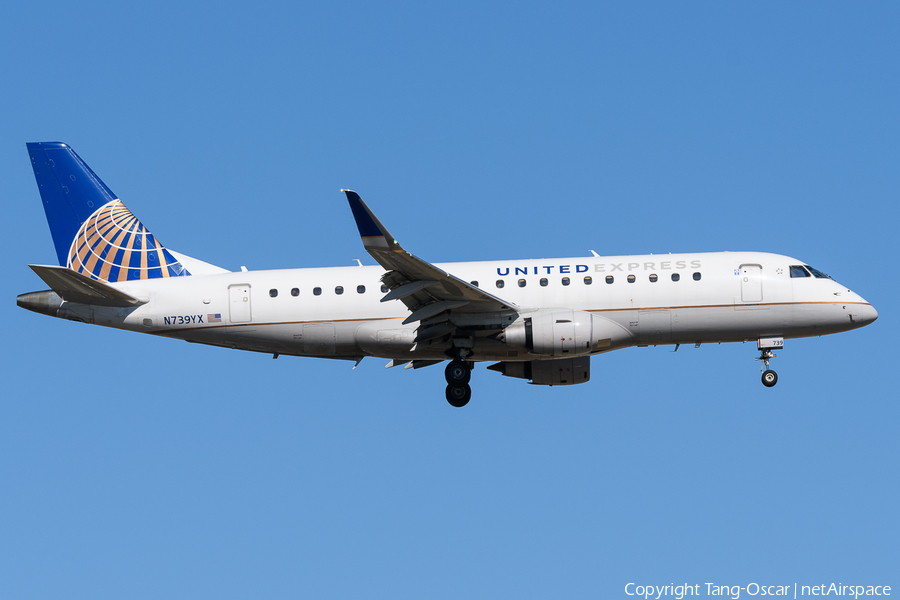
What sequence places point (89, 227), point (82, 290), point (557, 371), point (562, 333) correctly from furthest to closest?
1. point (89, 227)
2. point (557, 371)
3. point (82, 290)
4. point (562, 333)

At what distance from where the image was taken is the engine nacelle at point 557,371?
108 ft

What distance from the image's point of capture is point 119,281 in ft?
109

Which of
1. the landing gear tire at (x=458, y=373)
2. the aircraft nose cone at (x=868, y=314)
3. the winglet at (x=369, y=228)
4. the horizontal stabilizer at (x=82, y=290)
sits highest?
the winglet at (x=369, y=228)

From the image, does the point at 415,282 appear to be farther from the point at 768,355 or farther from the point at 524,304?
the point at 768,355

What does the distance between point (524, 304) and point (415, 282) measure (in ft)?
13.9

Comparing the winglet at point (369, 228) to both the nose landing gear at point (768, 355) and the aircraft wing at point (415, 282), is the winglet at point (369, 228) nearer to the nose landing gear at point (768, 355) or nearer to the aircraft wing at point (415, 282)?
the aircraft wing at point (415, 282)

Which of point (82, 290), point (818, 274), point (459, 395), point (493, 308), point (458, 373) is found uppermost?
point (818, 274)

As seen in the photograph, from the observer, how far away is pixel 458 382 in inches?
1235

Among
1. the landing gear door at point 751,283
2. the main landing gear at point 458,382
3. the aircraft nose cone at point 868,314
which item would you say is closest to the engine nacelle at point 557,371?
the main landing gear at point 458,382

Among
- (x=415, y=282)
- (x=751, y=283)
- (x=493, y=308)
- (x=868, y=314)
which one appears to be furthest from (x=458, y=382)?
(x=868, y=314)

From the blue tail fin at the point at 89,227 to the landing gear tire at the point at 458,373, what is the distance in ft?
32.8

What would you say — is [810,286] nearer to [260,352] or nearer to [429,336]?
[429,336]

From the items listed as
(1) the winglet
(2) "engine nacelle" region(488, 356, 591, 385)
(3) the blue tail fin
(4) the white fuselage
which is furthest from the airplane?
(1) the winglet

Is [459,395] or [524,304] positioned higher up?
[524,304]
